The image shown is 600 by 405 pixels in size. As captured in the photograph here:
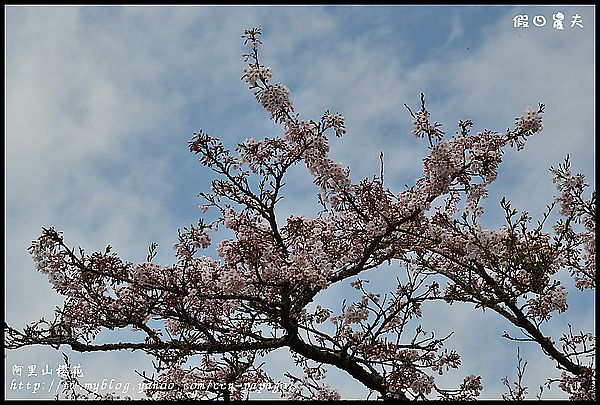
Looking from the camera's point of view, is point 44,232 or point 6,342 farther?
point 6,342

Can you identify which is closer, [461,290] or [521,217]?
[521,217]

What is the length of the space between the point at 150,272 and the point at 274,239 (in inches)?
49.2

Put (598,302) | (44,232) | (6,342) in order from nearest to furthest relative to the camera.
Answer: (44,232) < (6,342) < (598,302)

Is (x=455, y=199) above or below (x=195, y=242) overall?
above

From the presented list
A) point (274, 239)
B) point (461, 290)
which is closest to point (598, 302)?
point (461, 290)

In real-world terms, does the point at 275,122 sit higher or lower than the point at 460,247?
higher

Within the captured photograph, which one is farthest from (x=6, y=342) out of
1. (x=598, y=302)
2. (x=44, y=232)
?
(x=598, y=302)

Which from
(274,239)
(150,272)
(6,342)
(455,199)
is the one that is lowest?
(6,342)

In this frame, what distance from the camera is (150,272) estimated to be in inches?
241

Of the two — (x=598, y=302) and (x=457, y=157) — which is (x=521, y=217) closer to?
(x=457, y=157)

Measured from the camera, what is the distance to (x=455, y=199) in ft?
22.4

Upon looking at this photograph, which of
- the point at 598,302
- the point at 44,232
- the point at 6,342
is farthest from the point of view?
the point at 598,302

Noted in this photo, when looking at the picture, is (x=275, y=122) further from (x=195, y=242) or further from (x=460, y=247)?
(x=460, y=247)

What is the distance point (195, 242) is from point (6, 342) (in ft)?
7.48
